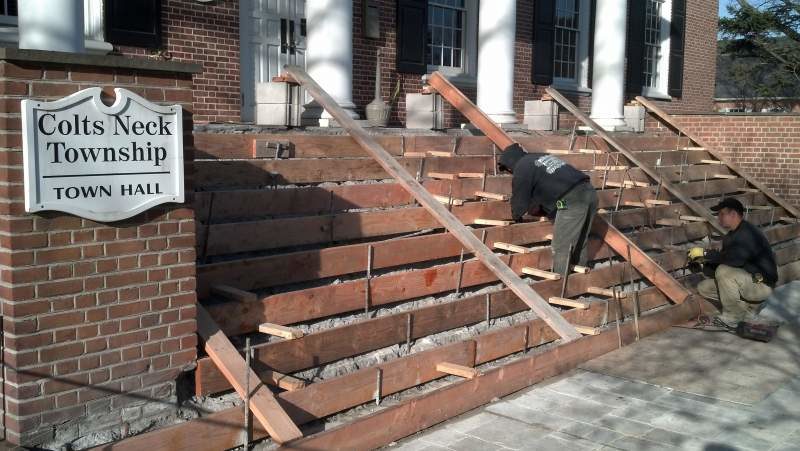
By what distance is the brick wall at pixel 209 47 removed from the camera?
1065 centimetres

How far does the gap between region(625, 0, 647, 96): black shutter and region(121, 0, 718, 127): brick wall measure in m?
1.39

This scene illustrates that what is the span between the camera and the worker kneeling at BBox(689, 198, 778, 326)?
28.9ft

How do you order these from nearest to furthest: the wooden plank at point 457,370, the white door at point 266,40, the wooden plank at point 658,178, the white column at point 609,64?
the wooden plank at point 457,370 < the wooden plank at point 658,178 < the white door at point 266,40 < the white column at point 609,64

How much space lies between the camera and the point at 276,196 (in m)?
7.24

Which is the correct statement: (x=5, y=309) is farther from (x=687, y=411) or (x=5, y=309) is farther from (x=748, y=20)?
(x=748, y=20)

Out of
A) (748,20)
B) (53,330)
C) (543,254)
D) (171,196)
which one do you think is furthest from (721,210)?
(748,20)

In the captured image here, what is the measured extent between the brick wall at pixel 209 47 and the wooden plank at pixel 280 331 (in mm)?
5785

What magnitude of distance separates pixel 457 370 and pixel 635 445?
137 cm

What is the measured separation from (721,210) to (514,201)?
2.29 m

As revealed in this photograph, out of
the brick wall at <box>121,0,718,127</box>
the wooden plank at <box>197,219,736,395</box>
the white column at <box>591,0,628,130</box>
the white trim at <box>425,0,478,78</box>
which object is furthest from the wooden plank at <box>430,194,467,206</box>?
the white column at <box>591,0,628,130</box>

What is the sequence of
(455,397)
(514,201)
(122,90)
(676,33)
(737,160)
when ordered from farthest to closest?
1. (676,33)
2. (737,160)
3. (514,201)
4. (455,397)
5. (122,90)

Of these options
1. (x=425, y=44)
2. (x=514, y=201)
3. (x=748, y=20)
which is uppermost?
(x=748, y=20)

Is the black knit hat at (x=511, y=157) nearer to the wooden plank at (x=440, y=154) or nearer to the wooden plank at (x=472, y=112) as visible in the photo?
the wooden plank at (x=440, y=154)

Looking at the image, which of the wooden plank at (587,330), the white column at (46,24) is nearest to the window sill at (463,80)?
the wooden plank at (587,330)
